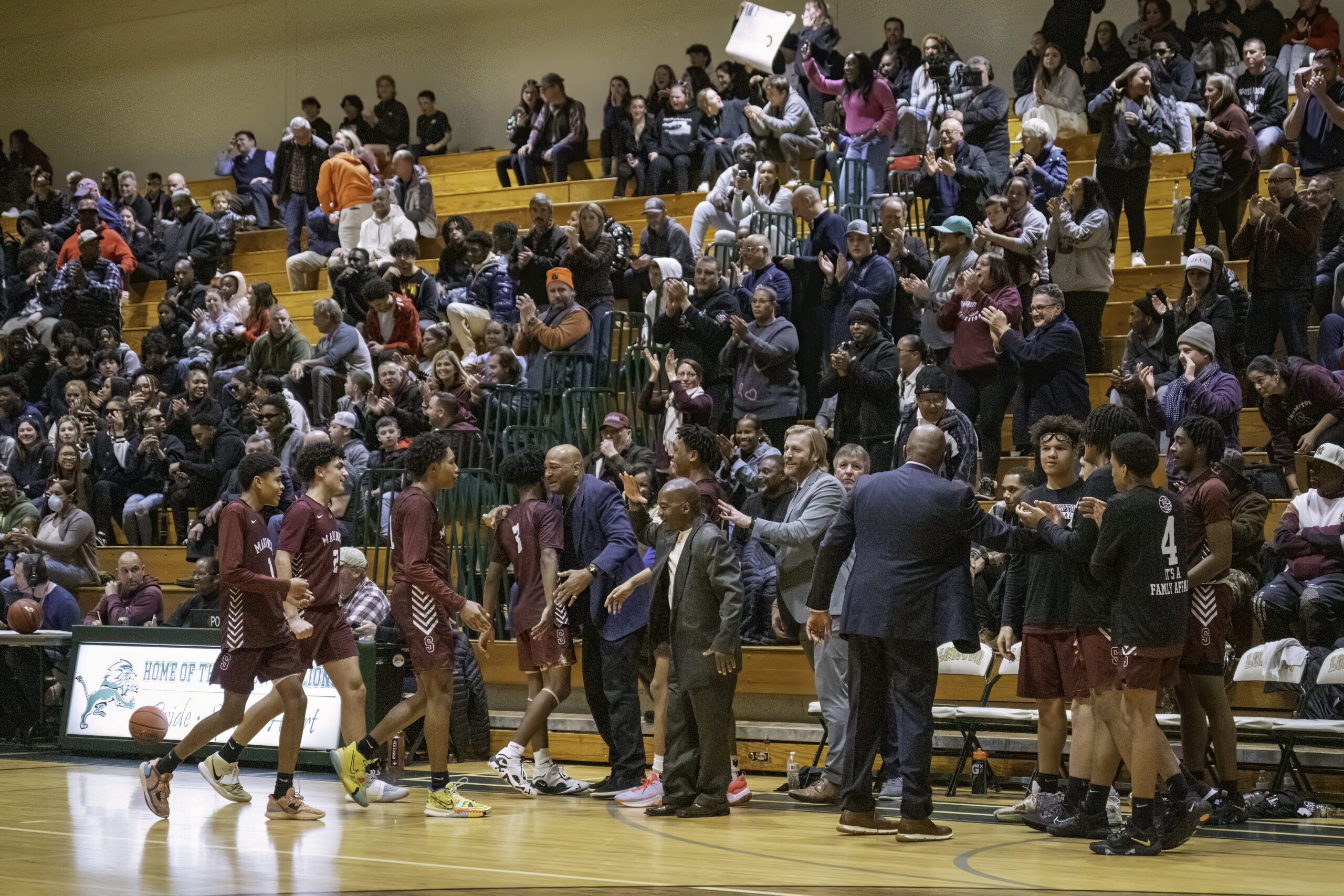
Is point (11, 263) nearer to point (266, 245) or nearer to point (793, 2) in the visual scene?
point (266, 245)

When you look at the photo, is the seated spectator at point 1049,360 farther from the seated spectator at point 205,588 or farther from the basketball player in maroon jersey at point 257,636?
the seated spectator at point 205,588

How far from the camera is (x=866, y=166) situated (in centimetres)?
1494

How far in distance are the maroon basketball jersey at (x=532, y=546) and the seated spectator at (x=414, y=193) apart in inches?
357

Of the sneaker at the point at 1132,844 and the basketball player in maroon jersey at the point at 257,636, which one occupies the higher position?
the basketball player in maroon jersey at the point at 257,636

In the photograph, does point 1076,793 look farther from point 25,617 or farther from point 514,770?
point 25,617

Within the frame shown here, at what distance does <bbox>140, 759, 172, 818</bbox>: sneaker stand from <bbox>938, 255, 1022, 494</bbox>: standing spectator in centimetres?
568

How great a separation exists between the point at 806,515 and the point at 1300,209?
211 inches

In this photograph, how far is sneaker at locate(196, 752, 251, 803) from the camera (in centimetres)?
845

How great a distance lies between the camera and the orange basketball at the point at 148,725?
29.2 ft

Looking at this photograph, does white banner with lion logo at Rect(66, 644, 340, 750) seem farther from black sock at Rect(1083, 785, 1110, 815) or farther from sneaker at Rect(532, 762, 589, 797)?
black sock at Rect(1083, 785, 1110, 815)

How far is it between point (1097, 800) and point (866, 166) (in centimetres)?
885

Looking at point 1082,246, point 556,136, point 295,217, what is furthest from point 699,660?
point 295,217

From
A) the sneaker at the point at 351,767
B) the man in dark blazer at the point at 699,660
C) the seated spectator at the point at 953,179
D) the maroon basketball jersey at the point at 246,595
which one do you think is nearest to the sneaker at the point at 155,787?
the maroon basketball jersey at the point at 246,595

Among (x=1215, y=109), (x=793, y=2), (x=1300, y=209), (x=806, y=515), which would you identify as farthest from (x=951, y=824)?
(x=793, y=2)
